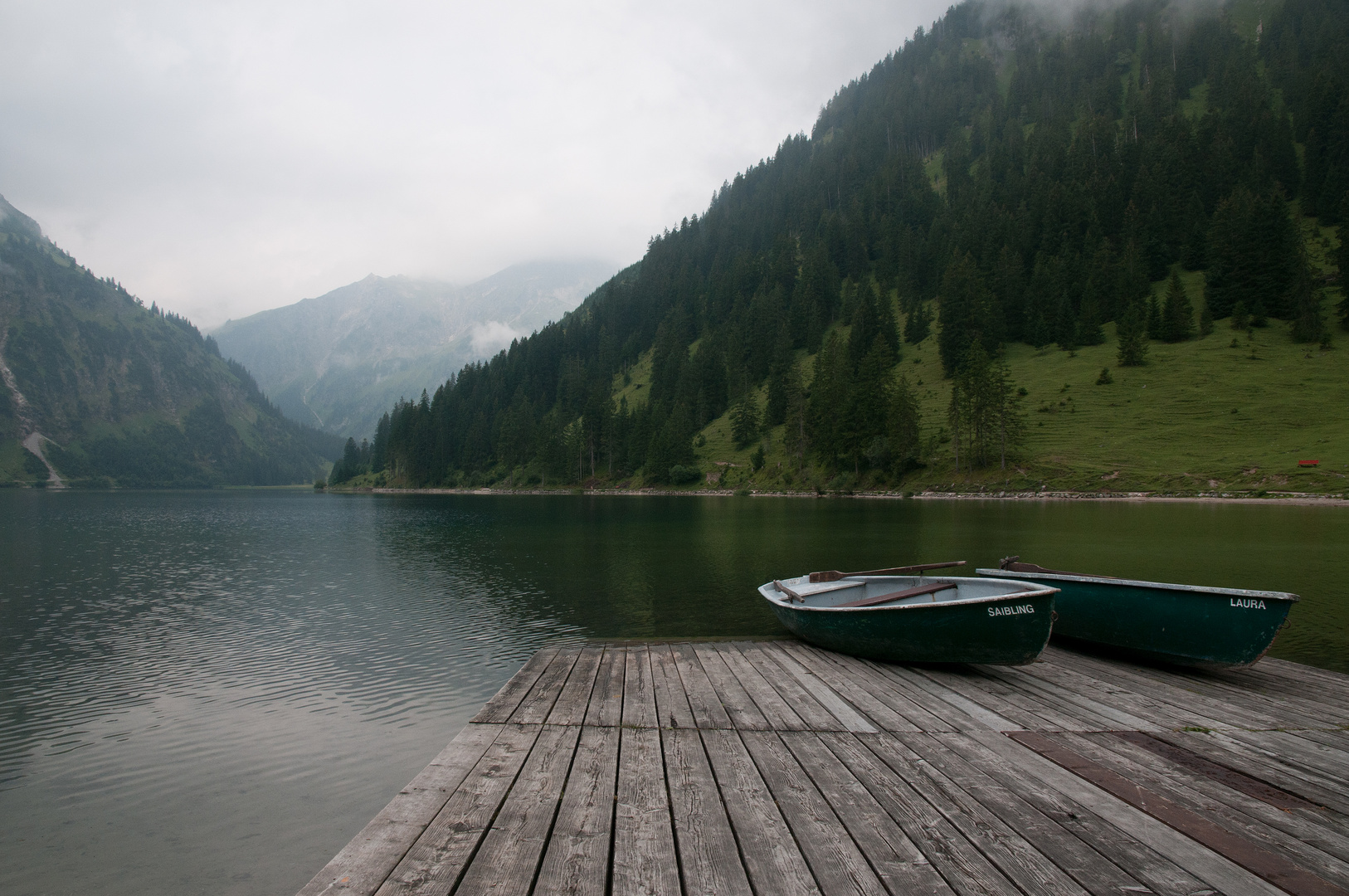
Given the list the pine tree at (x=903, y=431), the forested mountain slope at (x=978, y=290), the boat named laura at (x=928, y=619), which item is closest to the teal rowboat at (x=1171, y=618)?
the boat named laura at (x=928, y=619)

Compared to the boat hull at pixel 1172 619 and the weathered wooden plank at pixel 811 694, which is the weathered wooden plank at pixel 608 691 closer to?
the weathered wooden plank at pixel 811 694

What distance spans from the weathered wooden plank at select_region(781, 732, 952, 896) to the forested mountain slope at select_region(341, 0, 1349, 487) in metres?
91.1

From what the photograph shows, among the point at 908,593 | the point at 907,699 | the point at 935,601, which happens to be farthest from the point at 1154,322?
the point at 907,699

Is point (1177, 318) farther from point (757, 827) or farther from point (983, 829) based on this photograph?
point (757, 827)

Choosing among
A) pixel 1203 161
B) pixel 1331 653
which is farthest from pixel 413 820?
pixel 1203 161

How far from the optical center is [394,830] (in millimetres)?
5785

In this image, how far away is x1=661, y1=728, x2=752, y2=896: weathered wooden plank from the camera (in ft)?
15.8

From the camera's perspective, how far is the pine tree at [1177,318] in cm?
10156

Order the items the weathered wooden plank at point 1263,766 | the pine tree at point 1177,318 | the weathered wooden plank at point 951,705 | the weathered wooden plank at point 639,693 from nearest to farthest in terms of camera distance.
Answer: the weathered wooden plank at point 1263,766
the weathered wooden plank at point 951,705
the weathered wooden plank at point 639,693
the pine tree at point 1177,318

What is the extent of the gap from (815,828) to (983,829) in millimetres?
1477

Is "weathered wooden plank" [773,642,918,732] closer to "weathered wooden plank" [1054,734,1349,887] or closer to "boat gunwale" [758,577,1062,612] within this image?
"boat gunwale" [758,577,1062,612]

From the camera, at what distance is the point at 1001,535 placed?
140ft

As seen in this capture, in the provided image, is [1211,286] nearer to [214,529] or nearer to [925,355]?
[925,355]

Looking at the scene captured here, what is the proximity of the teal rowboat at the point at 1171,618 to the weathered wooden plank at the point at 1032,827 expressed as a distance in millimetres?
7549
